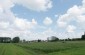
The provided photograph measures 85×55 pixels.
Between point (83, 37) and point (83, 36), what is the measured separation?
156 centimetres

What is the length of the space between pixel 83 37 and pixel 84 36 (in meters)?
1.08

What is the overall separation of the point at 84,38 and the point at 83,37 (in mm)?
2824

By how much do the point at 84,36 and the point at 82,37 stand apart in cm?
254

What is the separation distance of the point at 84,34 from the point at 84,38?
241 inches

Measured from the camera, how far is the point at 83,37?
16175 centimetres

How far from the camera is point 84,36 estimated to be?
529ft

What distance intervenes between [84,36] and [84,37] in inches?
57.0

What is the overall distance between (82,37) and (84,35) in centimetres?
249

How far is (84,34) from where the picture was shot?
6471 inches

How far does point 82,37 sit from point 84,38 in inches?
180

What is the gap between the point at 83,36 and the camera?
163125 mm

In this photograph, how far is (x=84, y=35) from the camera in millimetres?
162000

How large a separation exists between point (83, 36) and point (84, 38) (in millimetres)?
4324

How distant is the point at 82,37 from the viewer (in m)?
164
